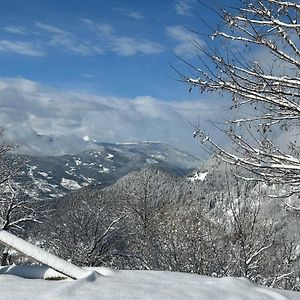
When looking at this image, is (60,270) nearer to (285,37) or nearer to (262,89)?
(262,89)

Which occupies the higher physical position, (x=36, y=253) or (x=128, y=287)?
(x=36, y=253)

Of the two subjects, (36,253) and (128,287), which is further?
(36,253)

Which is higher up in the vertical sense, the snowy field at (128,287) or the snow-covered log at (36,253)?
the snow-covered log at (36,253)

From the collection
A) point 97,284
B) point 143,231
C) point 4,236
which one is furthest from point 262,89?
point 143,231

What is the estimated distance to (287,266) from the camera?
16.9m

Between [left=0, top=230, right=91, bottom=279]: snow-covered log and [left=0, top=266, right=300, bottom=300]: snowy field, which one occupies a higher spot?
[left=0, top=230, right=91, bottom=279]: snow-covered log

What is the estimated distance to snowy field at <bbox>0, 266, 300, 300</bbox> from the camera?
3.42 m

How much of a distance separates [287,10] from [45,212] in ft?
68.3

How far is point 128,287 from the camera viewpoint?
12.2ft

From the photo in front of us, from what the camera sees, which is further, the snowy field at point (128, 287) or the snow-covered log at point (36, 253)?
the snow-covered log at point (36, 253)

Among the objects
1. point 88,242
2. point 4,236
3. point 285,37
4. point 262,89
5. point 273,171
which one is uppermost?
point 285,37

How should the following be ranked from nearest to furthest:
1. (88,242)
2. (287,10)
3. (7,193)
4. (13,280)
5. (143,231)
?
1. (13,280)
2. (287,10)
3. (7,193)
4. (88,242)
5. (143,231)

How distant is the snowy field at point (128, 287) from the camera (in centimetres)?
342

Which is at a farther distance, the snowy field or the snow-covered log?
the snow-covered log
